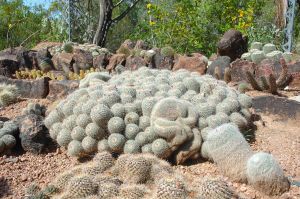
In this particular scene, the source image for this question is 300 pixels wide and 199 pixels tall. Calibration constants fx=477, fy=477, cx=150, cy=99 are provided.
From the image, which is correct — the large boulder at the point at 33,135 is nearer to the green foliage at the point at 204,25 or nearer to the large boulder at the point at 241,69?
the large boulder at the point at 241,69

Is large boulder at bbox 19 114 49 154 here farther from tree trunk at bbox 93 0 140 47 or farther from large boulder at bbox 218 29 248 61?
tree trunk at bbox 93 0 140 47

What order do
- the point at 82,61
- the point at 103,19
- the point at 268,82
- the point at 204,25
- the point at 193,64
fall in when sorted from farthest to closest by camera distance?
1. the point at 103,19
2. the point at 204,25
3. the point at 82,61
4. the point at 193,64
5. the point at 268,82

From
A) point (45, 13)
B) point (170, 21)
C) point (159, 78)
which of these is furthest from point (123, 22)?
point (159, 78)

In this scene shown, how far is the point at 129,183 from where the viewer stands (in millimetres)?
3359

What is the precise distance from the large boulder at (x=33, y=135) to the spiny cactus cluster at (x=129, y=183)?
1221mm

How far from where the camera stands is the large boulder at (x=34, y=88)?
7027 millimetres

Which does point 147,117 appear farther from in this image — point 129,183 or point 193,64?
point 193,64

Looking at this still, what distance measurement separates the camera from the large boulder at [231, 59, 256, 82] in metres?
6.70

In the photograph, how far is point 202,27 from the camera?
1254cm

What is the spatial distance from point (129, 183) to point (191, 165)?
1071mm

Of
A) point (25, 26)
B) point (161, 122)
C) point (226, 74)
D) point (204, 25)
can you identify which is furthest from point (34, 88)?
point (25, 26)

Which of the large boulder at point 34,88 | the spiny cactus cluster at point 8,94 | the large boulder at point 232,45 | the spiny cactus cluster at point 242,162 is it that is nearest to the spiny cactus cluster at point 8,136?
the spiny cactus cluster at point 8,94

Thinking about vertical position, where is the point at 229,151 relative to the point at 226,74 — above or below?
above

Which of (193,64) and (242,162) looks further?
(193,64)
